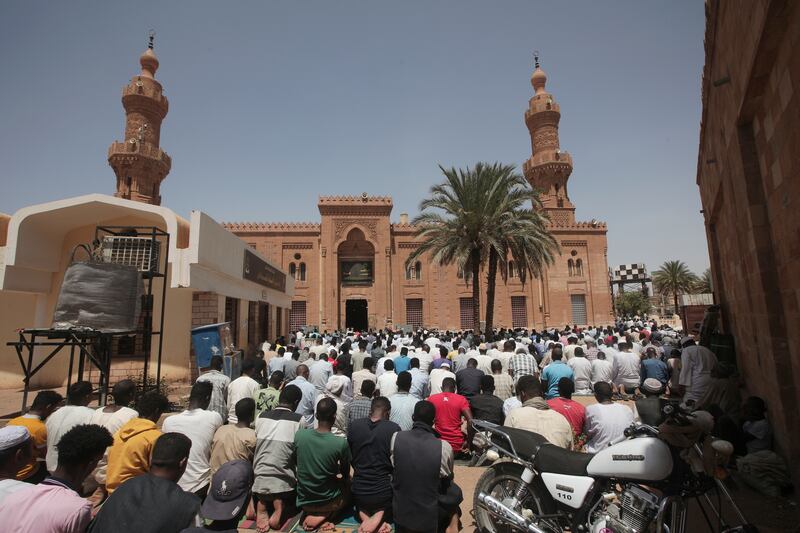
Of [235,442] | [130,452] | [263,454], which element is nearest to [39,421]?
[130,452]

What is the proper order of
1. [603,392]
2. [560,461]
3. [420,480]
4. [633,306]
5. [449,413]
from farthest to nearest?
1. [633,306]
2. [449,413]
3. [603,392]
4. [420,480]
5. [560,461]

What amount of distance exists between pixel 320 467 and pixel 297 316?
26178 mm

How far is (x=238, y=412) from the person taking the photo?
422cm

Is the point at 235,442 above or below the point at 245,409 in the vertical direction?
below

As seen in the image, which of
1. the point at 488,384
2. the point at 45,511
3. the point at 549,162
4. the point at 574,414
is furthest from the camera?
the point at 549,162

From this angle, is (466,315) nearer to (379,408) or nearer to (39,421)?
(379,408)

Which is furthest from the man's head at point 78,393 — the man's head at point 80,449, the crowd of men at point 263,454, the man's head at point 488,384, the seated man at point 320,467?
the man's head at point 488,384

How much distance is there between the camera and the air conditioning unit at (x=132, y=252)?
873 cm

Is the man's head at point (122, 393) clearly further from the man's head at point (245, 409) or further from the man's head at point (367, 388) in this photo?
the man's head at point (367, 388)

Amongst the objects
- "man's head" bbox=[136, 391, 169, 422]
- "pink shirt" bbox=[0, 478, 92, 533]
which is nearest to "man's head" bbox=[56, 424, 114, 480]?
"pink shirt" bbox=[0, 478, 92, 533]

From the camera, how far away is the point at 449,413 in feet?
18.1

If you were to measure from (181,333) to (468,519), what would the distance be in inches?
395

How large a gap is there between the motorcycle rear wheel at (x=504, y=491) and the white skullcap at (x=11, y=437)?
10.7 ft

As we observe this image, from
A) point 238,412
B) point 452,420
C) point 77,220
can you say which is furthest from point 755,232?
point 77,220
